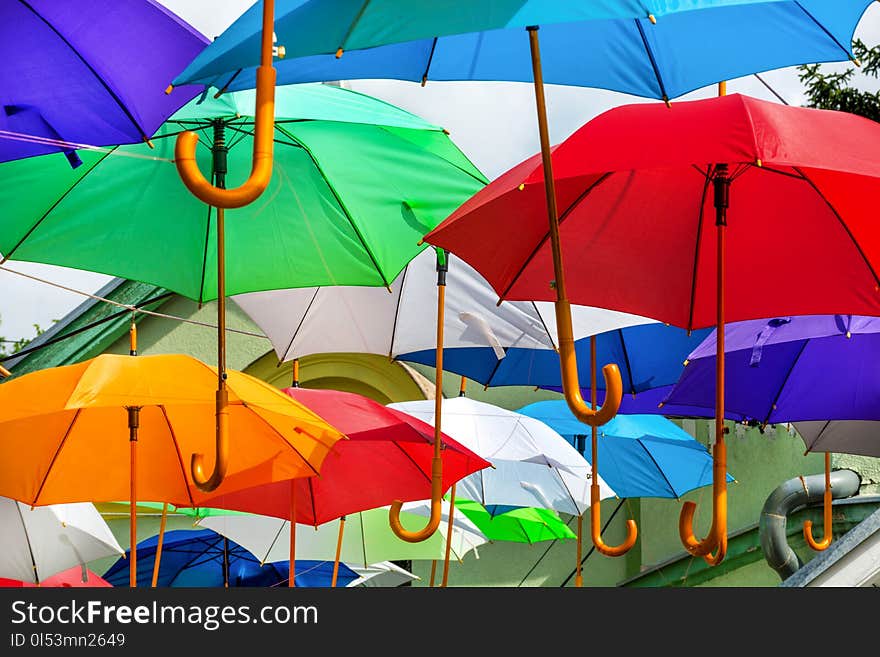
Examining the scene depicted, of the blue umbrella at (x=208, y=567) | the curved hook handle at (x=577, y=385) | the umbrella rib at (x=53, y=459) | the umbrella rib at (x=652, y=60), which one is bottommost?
the blue umbrella at (x=208, y=567)

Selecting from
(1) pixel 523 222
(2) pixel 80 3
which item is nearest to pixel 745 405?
(1) pixel 523 222

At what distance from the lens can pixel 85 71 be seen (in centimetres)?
414

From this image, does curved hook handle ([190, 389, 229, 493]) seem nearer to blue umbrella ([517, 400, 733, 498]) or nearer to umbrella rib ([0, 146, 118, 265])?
umbrella rib ([0, 146, 118, 265])

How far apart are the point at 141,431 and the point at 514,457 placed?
2795 mm

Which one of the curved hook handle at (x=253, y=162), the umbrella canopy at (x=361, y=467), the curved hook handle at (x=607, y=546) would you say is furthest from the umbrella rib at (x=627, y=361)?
the curved hook handle at (x=253, y=162)

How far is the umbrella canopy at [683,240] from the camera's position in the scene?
468 centimetres

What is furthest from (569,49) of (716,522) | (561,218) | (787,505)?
(787,505)

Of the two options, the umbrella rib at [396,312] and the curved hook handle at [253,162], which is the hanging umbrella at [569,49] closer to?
the curved hook handle at [253,162]

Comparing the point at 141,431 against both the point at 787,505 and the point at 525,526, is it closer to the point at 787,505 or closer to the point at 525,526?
the point at 525,526

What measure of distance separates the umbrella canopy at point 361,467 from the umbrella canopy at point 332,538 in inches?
88.4

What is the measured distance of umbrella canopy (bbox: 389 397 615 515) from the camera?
8.25m

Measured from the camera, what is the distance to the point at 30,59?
13.3 ft

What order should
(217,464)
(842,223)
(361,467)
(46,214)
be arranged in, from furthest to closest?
(361,467)
(46,214)
(842,223)
(217,464)

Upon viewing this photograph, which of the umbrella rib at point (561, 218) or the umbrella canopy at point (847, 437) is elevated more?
the umbrella rib at point (561, 218)
